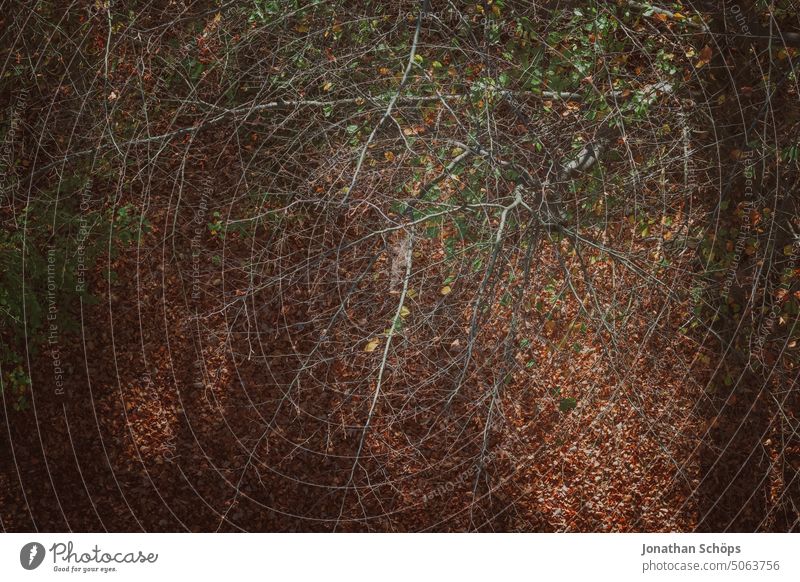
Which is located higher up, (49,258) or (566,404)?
(49,258)

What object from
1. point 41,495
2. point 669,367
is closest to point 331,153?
point 669,367

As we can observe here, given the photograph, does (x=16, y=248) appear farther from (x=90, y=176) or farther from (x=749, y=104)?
(x=749, y=104)

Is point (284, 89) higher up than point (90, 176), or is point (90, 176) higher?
point (284, 89)

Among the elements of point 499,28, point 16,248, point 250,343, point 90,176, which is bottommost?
point 250,343

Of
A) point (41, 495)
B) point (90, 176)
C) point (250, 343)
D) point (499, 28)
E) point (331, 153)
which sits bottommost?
point (41, 495)

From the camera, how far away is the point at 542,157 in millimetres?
3951

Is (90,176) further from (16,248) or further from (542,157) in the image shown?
(542,157)

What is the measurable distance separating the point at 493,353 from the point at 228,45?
2.32m

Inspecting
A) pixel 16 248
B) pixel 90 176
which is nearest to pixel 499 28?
pixel 90 176

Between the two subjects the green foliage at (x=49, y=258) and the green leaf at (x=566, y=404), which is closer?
the green foliage at (x=49, y=258)

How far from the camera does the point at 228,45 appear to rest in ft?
13.2

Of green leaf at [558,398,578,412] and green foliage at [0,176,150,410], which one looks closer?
green foliage at [0,176,150,410]

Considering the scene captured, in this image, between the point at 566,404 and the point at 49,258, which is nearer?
the point at 49,258

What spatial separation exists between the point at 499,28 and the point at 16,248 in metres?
2.98
